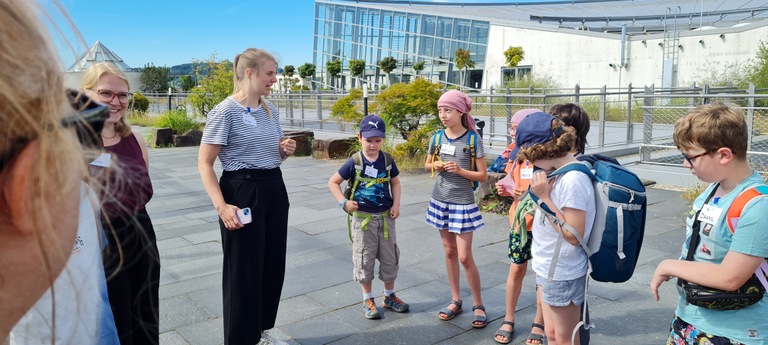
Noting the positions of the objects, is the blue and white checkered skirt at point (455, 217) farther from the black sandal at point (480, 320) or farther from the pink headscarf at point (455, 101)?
the pink headscarf at point (455, 101)

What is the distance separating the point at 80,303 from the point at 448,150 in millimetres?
3649

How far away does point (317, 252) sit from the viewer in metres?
6.17

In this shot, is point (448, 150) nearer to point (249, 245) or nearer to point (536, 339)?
point (536, 339)

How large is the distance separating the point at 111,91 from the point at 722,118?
9.78ft

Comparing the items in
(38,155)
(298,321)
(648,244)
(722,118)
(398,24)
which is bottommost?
(298,321)

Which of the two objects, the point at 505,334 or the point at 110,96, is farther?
the point at 505,334

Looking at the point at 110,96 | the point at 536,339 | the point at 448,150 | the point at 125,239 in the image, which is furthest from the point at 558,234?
the point at 110,96

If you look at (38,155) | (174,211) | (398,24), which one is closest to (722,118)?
(38,155)

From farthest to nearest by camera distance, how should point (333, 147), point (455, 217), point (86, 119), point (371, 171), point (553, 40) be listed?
point (553, 40), point (333, 147), point (371, 171), point (455, 217), point (86, 119)

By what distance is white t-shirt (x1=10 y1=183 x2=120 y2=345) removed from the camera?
3.04ft

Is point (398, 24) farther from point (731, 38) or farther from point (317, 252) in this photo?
point (317, 252)

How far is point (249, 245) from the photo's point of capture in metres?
3.57

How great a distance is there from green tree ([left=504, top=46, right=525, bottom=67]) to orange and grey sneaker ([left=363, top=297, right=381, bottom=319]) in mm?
33849

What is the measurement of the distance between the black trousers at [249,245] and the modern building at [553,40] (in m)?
30.2
